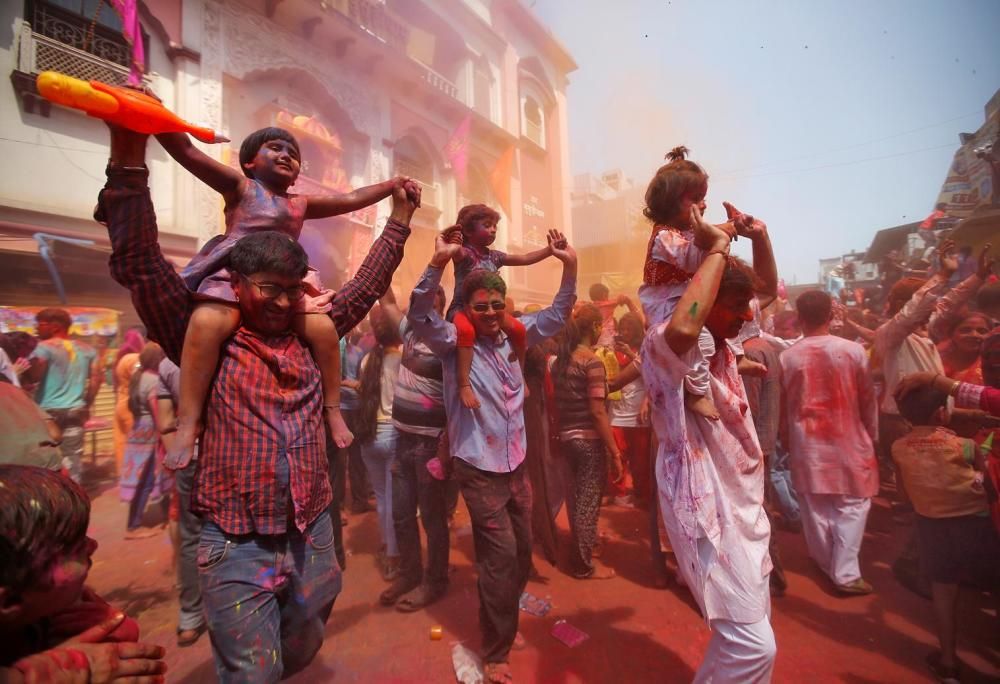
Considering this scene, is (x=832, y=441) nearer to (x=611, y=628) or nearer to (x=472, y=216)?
(x=611, y=628)

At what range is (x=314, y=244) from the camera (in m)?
11.2

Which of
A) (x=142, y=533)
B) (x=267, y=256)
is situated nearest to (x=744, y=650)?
(x=267, y=256)

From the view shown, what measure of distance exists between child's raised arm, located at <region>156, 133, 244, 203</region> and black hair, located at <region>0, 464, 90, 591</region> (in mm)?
1105

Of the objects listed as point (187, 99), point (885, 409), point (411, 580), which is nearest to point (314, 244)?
point (187, 99)

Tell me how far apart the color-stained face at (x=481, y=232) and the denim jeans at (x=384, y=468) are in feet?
6.10

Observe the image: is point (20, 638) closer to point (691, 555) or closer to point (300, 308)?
point (300, 308)

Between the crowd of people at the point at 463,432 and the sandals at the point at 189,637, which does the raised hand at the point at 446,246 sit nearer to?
the crowd of people at the point at 463,432

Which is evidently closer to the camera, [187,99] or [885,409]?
[885,409]

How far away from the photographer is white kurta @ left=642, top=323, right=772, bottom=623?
5.98ft

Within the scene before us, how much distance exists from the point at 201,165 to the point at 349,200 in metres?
0.57

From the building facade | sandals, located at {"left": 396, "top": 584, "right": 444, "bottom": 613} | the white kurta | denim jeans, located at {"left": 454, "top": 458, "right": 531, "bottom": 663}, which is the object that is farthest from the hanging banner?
the white kurta

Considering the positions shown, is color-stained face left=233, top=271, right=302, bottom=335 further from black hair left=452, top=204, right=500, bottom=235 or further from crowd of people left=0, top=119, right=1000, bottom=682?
black hair left=452, top=204, right=500, bottom=235

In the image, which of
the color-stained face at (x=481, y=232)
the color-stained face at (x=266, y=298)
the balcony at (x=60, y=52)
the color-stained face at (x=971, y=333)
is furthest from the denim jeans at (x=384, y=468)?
the balcony at (x=60, y=52)

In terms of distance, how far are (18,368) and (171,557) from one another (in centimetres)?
248
